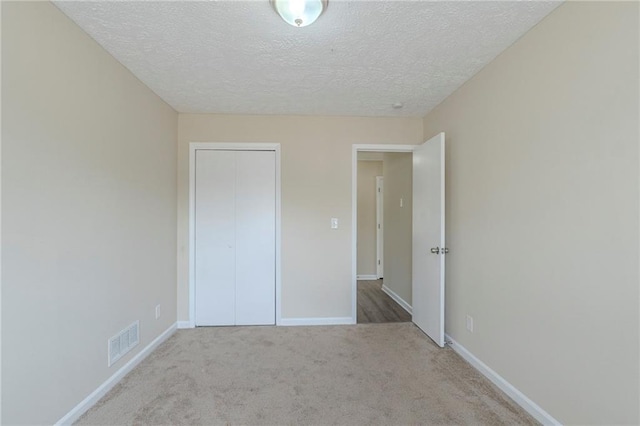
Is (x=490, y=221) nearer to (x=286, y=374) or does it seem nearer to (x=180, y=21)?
(x=286, y=374)

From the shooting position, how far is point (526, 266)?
1820 mm

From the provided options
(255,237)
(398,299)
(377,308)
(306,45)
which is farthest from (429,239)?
(306,45)

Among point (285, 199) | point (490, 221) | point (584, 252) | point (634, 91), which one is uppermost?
point (634, 91)

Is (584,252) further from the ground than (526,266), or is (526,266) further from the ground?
(584,252)

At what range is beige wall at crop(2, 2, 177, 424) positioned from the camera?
4.46ft

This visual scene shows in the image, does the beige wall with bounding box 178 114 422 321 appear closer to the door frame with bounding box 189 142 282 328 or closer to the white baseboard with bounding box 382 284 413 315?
the door frame with bounding box 189 142 282 328

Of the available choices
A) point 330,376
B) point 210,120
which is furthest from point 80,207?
point 330,376

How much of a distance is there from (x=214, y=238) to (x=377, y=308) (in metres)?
2.28

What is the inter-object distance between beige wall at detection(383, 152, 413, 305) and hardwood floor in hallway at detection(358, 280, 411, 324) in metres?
0.17

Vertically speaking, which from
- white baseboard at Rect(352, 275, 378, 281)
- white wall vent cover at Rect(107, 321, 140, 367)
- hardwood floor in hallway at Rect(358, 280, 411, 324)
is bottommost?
hardwood floor in hallway at Rect(358, 280, 411, 324)

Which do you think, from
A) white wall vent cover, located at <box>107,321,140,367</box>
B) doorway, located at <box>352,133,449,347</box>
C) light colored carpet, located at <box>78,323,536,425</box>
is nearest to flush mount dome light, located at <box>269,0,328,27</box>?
doorway, located at <box>352,133,449,347</box>

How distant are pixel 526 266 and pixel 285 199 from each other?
2.27 metres

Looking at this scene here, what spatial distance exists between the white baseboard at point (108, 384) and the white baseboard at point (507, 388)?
2.74 m

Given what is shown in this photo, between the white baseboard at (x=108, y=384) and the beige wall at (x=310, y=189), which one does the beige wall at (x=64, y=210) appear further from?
the beige wall at (x=310, y=189)
